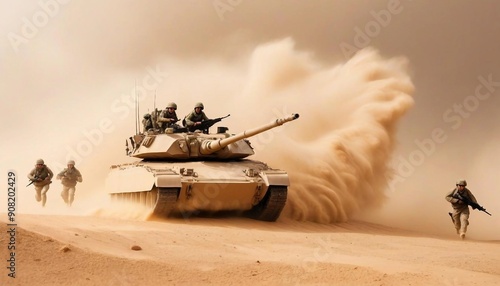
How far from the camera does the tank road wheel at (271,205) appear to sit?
57.3ft

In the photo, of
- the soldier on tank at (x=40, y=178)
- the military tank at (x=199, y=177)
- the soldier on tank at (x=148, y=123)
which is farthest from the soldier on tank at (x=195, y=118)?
the soldier on tank at (x=40, y=178)

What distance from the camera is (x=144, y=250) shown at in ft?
35.4

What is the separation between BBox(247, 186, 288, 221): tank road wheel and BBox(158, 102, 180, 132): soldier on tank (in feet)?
9.94

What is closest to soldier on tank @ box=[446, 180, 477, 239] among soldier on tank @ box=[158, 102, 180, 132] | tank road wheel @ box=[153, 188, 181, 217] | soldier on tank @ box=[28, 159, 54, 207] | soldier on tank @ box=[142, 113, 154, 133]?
tank road wheel @ box=[153, 188, 181, 217]

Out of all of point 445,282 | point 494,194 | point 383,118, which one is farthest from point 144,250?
point 494,194

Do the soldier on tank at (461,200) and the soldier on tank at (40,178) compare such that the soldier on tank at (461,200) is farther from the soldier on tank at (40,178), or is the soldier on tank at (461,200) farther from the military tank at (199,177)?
the soldier on tank at (40,178)

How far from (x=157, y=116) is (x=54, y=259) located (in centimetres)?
1080

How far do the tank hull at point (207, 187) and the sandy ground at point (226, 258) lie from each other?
1673mm

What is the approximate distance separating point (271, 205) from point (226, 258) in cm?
698

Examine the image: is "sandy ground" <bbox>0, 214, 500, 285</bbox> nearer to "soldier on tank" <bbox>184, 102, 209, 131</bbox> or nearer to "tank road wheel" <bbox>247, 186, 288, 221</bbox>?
"tank road wheel" <bbox>247, 186, 288, 221</bbox>

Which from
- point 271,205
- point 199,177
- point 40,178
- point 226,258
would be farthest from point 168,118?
point 226,258

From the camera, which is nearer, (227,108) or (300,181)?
(300,181)

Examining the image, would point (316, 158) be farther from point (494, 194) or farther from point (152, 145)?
point (494, 194)

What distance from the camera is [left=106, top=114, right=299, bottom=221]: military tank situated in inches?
658
